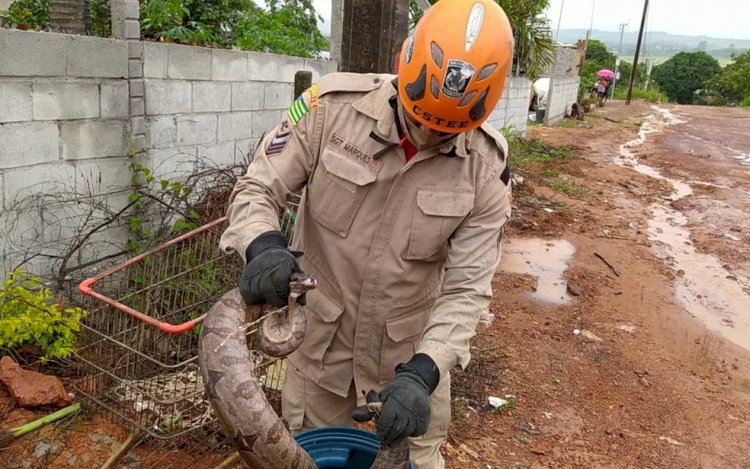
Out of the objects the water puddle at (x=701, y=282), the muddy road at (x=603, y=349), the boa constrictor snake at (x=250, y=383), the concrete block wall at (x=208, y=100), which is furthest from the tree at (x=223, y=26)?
Result: the water puddle at (x=701, y=282)

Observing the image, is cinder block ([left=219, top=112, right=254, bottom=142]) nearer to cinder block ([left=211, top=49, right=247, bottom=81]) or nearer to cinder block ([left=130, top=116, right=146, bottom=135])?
cinder block ([left=211, top=49, right=247, bottom=81])

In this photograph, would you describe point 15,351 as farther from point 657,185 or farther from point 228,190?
point 657,185

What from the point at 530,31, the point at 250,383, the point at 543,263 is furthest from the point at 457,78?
the point at 530,31

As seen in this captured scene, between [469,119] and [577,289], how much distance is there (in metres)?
4.55

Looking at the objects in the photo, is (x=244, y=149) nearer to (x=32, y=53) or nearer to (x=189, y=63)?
(x=189, y=63)

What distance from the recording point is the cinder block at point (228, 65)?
533 cm

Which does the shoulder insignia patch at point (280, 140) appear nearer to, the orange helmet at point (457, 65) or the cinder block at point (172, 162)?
the orange helmet at point (457, 65)

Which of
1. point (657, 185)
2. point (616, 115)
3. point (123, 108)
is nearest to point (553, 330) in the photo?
point (123, 108)

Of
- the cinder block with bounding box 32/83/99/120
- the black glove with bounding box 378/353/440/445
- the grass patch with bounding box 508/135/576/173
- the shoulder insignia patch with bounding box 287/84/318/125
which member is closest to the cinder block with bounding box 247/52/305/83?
the cinder block with bounding box 32/83/99/120

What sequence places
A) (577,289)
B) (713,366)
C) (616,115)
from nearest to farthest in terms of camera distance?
1. (713,366)
2. (577,289)
3. (616,115)

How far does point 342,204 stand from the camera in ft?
7.63

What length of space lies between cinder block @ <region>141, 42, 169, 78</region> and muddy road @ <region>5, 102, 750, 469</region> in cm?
253

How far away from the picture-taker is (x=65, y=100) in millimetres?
4168

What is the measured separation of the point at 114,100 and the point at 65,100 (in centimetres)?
40
